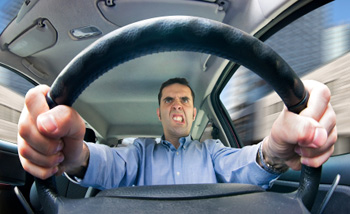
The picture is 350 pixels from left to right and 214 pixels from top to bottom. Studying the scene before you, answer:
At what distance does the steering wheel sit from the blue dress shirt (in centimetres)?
35

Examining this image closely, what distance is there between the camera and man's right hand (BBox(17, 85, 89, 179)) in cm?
41

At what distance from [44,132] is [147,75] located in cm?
160

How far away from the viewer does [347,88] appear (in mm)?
1045

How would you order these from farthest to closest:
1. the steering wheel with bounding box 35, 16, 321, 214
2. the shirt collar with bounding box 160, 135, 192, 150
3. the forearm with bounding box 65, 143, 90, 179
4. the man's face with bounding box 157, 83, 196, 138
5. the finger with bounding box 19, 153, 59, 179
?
the man's face with bounding box 157, 83, 196, 138 < the shirt collar with bounding box 160, 135, 192, 150 < the forearm with bounding box 65, 143, 90, 179 < the finger with bounding box 19, 153, 59, 179 < the steering wheel with bounding box 35, 16, 321, 214

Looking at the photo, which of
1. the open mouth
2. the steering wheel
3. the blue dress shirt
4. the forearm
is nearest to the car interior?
the steering wheel

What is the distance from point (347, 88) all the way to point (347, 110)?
0.09m

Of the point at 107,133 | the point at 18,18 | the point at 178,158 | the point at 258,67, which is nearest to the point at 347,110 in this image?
the point at 178,158

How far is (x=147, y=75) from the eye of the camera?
6.54 feet

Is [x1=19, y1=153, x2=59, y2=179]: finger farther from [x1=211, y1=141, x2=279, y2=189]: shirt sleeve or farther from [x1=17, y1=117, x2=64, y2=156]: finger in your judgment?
[x1=211, y1=141, x2=279, y2=189]: shirt sleeve

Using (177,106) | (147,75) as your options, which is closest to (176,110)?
(177,106)

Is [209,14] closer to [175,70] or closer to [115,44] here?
[175,70]

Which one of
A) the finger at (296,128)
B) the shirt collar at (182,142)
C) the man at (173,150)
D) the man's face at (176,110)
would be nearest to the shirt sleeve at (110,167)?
the man at (173,150)

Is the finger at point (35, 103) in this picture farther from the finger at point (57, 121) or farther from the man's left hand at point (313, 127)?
the man's left hand at point (313, 127)

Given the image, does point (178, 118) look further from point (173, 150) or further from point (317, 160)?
point (317, 160)
